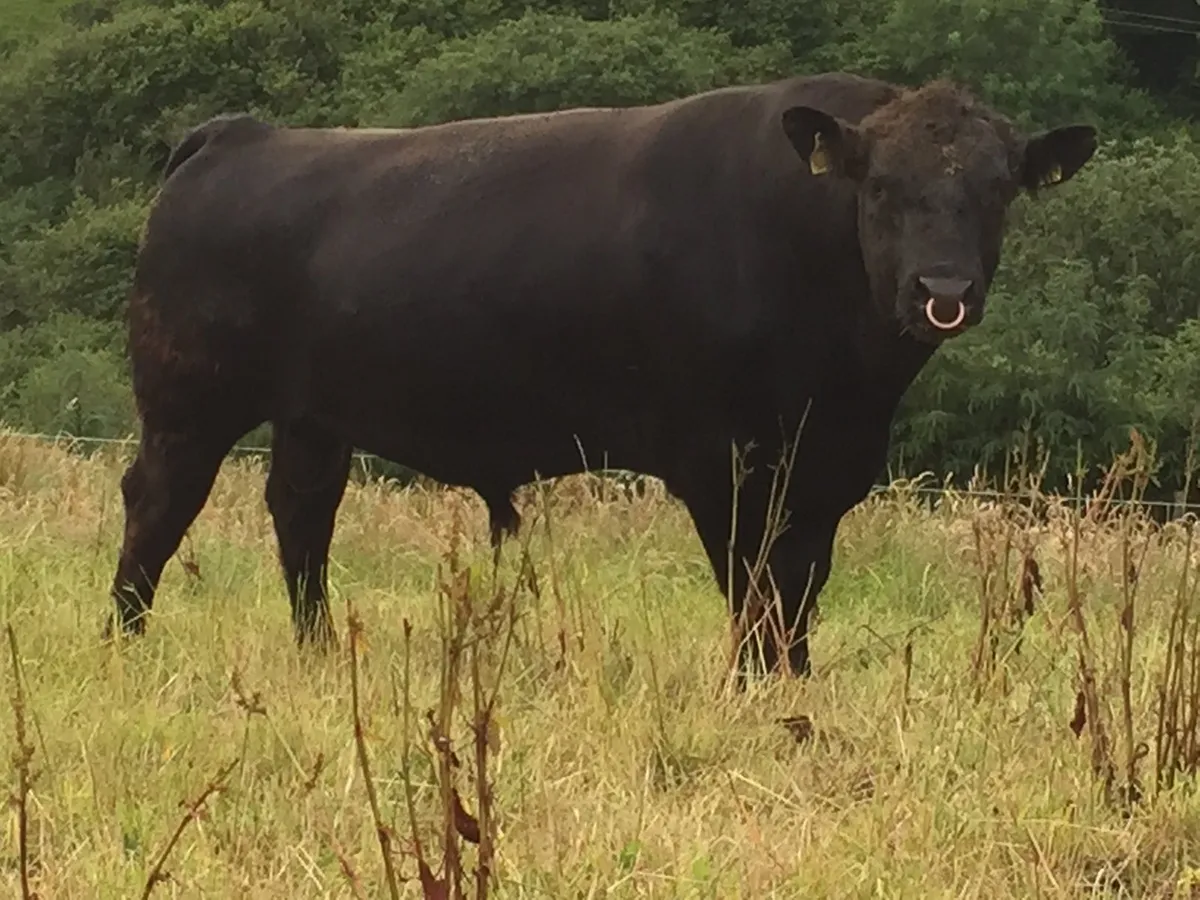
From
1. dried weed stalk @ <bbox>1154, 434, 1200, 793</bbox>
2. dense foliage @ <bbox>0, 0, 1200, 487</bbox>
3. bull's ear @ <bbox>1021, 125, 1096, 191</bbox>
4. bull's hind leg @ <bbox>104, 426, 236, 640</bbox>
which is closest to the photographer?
dried weed stalk @ <bbox>1154, 434, 1200, 793</bbox>

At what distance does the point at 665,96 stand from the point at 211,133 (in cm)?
3157

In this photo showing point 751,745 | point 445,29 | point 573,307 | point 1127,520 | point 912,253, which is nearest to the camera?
→ point 1127,520

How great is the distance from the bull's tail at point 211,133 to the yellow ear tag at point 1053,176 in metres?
2.65

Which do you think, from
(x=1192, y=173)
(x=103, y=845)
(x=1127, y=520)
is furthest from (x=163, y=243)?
(x=1192, y=173)

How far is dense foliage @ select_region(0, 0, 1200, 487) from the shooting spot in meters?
29.7

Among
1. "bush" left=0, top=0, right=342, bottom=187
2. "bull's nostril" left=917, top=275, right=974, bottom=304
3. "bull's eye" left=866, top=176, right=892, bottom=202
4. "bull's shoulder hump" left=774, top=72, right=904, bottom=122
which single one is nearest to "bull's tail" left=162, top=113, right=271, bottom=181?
"bull's shoulder hump" left=774, top=72, right=904, bottom=122

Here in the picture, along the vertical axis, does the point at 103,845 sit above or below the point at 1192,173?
above

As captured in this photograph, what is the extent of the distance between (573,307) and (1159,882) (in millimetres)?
2524

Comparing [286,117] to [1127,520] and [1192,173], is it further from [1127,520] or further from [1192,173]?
[1127,520]

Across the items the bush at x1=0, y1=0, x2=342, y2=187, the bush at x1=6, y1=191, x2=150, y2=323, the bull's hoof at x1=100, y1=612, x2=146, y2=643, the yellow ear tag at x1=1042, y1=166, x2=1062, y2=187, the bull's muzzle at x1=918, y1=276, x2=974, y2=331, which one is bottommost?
the bush at x1=6, y1=191, x2=150, y2=323

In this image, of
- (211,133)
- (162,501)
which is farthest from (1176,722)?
(211,133)

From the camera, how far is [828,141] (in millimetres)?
4828

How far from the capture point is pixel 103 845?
131 inches

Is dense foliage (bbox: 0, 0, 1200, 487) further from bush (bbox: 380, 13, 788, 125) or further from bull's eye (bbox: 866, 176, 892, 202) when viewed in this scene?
bull's eye (bbox: 866, 176, 892, 202)
